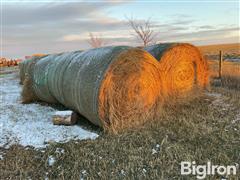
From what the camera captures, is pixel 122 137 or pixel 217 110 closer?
pixel 122 137

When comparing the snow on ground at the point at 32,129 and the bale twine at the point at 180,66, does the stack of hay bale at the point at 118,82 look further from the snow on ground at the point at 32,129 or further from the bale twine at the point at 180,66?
the snow on ground at the point at 32,129

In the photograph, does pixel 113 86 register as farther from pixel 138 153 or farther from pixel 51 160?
pixel 51 160

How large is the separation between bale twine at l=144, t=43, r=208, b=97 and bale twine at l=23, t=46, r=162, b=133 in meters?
0.90

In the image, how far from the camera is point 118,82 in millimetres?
5172

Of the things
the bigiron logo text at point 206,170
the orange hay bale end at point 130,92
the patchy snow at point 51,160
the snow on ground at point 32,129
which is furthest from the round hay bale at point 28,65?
the bigiron logo text at point 206,170

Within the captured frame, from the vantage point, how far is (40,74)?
302 inches

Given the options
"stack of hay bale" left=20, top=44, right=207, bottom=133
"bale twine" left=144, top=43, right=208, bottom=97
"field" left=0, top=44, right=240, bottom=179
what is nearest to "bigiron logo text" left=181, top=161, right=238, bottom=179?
"field" left=0, top=44, right=240, bottom=179

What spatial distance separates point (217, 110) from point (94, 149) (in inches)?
131

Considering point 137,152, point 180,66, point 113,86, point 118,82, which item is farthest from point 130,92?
point 180,66

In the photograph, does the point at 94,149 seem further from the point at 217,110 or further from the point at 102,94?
the point at 217,110

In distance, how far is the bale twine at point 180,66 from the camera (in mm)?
6723

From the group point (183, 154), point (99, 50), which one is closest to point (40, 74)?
point (99, 50)

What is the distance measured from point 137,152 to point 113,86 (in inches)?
57.2

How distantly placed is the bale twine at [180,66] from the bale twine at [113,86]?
0.90 m
